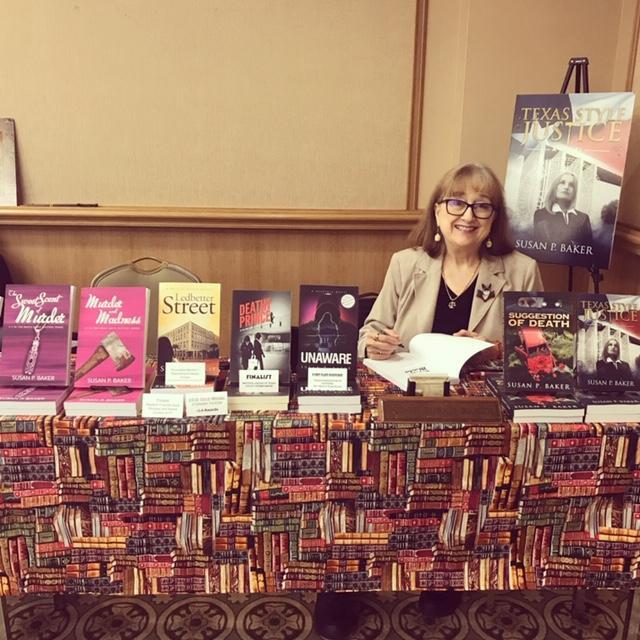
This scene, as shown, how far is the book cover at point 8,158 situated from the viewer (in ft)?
10.00

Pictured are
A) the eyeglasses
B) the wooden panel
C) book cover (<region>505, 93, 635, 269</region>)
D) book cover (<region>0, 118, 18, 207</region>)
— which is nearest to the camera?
the eyeglasses

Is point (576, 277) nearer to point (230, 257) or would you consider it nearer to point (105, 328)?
point (230, 257)

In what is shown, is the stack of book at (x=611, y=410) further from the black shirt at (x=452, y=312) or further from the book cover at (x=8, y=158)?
the book cover at (x=8, y=158)

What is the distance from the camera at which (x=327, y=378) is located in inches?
58.0

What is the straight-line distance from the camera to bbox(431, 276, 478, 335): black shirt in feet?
7.14

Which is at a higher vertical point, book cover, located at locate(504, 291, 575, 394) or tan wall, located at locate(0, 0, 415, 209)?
tan wall, located at locate(0, 0, 415, 209)

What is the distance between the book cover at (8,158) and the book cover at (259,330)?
2237 millimetres

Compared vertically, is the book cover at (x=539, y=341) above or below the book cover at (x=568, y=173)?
below

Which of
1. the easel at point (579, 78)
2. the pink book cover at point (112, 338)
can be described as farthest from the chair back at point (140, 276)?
the easel at point (579, 78)

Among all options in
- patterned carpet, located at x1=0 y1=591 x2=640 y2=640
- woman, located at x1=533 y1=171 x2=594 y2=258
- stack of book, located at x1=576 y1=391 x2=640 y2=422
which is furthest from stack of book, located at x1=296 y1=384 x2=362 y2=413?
woman, located at x1=533 y1=171 x2=594 y2=258

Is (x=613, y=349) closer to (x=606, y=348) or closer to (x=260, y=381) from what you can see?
(x=606, y=348)

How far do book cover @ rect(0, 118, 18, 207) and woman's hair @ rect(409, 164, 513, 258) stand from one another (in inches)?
85.1

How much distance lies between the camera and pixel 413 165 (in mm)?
3154

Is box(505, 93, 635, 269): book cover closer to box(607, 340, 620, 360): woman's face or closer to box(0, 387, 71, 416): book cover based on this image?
box(607, 340, 620, 360): woman's face
